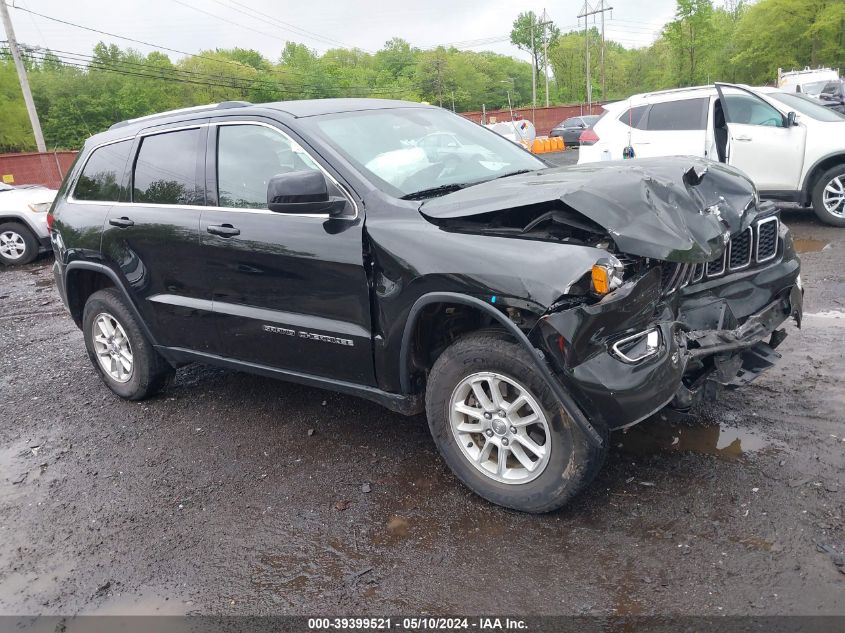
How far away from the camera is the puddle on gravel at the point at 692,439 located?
345 centimetres

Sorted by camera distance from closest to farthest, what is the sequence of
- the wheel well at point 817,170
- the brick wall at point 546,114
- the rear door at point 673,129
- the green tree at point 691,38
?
the wheel well at point 817,170 < the rear door at point 673,129 < the brick wall at point 546,114 < the green tree at point 691,38

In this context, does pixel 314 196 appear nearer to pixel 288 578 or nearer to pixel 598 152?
pixel 288 578

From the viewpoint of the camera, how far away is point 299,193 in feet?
10.4

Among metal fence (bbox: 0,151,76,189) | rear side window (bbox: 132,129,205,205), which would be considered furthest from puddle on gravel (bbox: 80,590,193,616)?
metal fence (bbox: 0,151,76,189)

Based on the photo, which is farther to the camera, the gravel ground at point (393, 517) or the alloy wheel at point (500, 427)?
the alloy wheel at point (500, 427)

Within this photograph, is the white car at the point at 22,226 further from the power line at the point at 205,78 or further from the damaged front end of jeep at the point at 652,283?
the power line at the point at 205,78

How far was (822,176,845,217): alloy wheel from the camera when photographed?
8164mm

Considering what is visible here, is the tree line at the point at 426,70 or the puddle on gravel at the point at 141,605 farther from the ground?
the tree line at the point at 426,70

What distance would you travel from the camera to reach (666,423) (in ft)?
12.4

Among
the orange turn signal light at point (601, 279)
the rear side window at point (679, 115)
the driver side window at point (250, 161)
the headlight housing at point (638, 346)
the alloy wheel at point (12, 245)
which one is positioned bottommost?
the alloy wheel at point (12, 245)

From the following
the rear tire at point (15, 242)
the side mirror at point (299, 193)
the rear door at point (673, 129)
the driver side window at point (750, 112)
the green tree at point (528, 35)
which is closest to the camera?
the side mirror at point (299, 193)

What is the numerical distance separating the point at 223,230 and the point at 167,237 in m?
0.55

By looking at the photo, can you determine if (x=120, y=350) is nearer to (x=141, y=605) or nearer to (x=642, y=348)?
(x=141, y=605)

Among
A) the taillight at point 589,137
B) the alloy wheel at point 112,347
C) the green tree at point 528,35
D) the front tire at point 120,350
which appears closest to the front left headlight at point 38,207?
the front tire at point 120,350
